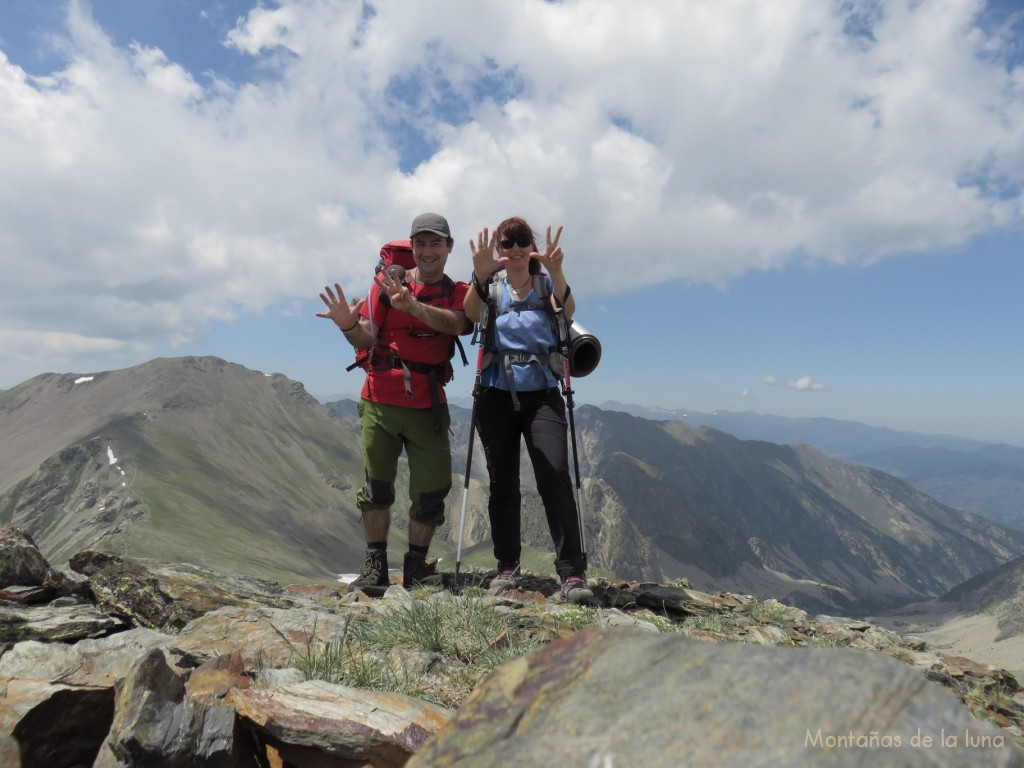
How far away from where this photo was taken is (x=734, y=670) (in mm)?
2486

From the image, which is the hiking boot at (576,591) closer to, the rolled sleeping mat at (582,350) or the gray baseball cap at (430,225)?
the rolled sleeping mat at (582,350)

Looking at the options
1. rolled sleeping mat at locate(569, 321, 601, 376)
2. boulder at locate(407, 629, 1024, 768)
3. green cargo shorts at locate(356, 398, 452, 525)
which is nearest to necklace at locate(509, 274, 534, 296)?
rolled sleeping mat at locate(569, 321, 601, 376)

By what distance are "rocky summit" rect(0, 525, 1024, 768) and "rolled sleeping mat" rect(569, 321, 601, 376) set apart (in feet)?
11.5

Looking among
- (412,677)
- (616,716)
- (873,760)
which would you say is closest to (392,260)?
(412,677)

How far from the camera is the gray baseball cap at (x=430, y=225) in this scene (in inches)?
333

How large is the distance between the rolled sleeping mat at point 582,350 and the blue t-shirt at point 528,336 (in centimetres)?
34

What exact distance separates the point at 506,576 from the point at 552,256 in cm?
461

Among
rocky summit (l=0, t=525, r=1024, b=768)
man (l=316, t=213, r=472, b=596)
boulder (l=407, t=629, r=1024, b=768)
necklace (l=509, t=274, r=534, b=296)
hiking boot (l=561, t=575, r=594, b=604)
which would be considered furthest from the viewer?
man (l=316, t=213, r=472, b=596)

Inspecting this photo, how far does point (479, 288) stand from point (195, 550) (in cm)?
14405

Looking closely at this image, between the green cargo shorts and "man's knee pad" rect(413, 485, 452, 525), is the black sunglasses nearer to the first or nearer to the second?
the green cargo shorts

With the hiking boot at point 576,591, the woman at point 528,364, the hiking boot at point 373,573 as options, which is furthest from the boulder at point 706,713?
the hiking boot at point 373,573

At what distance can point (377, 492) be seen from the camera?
30.1 feet

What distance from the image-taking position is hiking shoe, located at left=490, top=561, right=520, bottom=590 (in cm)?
809

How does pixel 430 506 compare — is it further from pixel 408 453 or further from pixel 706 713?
pixel 706 713
